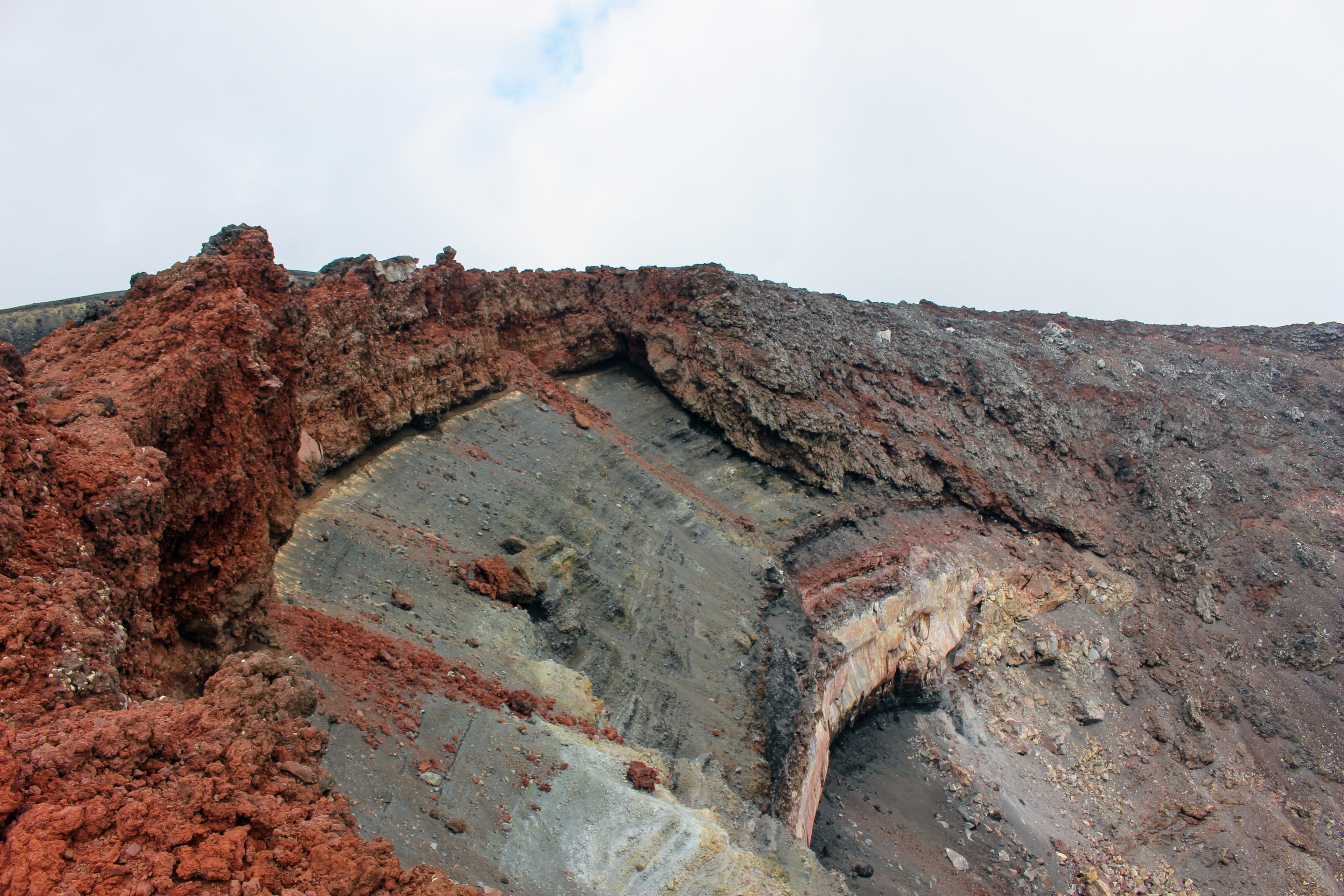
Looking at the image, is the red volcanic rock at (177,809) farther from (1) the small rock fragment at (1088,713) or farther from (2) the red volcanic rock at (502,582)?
(1) the small rock fragment at (1088,713)

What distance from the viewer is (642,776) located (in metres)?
9.81

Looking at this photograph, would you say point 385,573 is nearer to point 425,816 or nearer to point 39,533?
point 425,816

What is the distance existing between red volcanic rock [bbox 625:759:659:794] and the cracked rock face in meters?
0.28

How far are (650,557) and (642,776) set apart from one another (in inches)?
282

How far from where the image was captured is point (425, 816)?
7.63 metres

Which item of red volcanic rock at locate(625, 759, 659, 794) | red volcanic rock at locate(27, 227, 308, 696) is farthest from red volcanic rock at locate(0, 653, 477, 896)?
red volcanic rock at locate(625, 759, 659, 794)

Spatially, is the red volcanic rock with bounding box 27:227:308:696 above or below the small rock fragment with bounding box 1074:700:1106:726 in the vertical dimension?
above

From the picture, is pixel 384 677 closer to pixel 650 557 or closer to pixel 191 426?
pixel 191 426

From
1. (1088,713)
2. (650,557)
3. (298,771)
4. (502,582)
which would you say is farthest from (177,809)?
(1088,713)

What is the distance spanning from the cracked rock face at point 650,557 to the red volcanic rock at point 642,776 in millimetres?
280

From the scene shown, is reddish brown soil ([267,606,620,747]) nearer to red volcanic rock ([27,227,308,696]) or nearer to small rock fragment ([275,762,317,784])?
red volcanic rock ([27,227,308,696])

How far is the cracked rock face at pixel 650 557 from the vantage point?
5.13 meters

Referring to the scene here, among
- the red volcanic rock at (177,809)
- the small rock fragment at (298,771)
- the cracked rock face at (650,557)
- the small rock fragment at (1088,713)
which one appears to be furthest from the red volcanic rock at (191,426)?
the small rock fragment at (1088,713)

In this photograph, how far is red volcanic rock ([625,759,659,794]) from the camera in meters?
9.70
